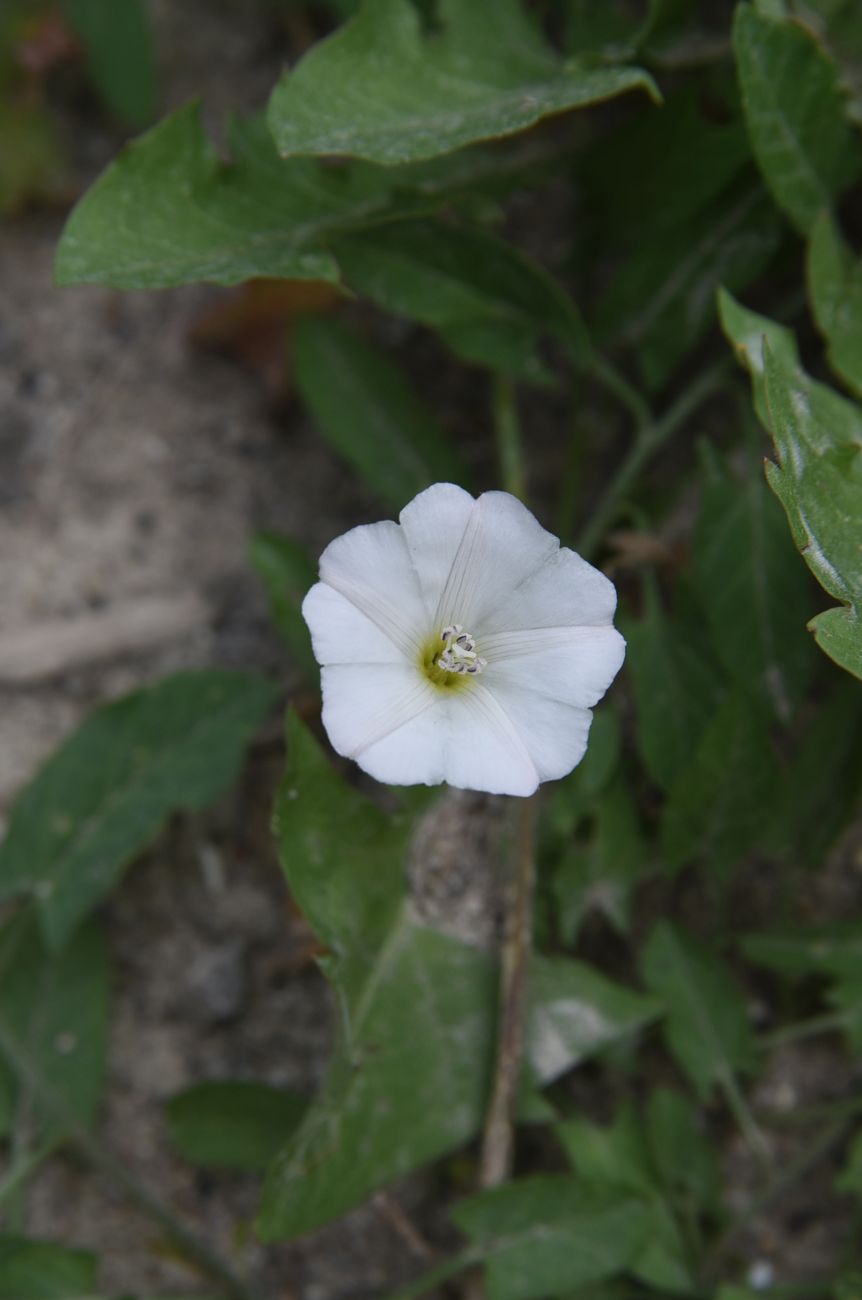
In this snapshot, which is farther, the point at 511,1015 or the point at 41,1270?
the point at 511,1015

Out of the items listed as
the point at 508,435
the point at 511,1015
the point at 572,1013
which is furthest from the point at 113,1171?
the point at 508,435

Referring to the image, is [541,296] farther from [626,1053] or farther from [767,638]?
Result: [626,1053]

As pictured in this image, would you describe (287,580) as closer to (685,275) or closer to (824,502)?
(685,275)

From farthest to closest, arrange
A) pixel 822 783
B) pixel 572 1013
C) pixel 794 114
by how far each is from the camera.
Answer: pixel 822 783
pixel 572 1013
pixel 794 114

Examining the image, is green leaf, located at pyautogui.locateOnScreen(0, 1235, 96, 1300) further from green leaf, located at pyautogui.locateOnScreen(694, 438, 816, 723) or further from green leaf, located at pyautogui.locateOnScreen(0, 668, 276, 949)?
green leaf, located at pyautogui.locateOnScreen(694, 438, 816, 723)

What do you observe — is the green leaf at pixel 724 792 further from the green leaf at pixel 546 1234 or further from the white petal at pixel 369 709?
the white petal at pixel 369 709

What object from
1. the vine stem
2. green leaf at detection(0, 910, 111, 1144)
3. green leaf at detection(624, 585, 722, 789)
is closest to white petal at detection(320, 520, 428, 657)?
green leaf at detection(624, 585, 722, 789)
